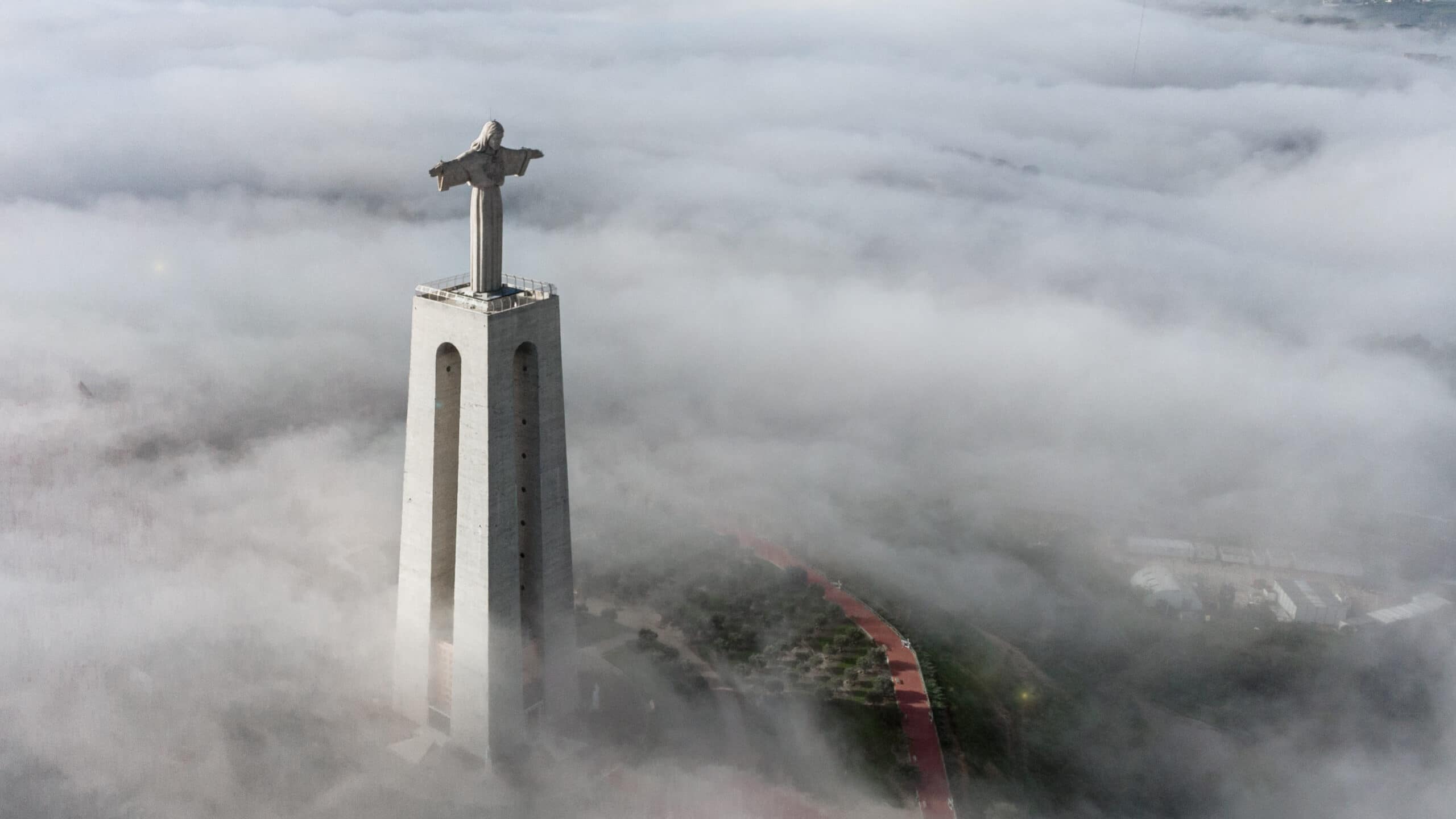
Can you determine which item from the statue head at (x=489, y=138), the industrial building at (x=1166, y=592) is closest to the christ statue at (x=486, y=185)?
the statue head at (x=489, y=138)

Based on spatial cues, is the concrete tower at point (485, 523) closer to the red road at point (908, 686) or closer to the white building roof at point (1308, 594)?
the red road at point (908, 686)

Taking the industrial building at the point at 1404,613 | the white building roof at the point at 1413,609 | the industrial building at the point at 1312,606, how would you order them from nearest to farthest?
the industrial building at the point at 1312,606
the industrial building at the point at 1404,613
the white building roof at the point at 1413,609

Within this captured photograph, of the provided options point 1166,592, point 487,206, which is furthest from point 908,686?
point 487,206

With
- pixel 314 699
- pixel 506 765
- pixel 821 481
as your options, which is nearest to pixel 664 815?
pixel 506 765

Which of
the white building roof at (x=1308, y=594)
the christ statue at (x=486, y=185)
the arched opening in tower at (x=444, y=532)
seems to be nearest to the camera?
the christ statue at (x=486, y=185)

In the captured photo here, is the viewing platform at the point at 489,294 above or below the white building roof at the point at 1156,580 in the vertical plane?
above

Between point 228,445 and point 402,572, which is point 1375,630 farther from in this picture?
point 228,445
